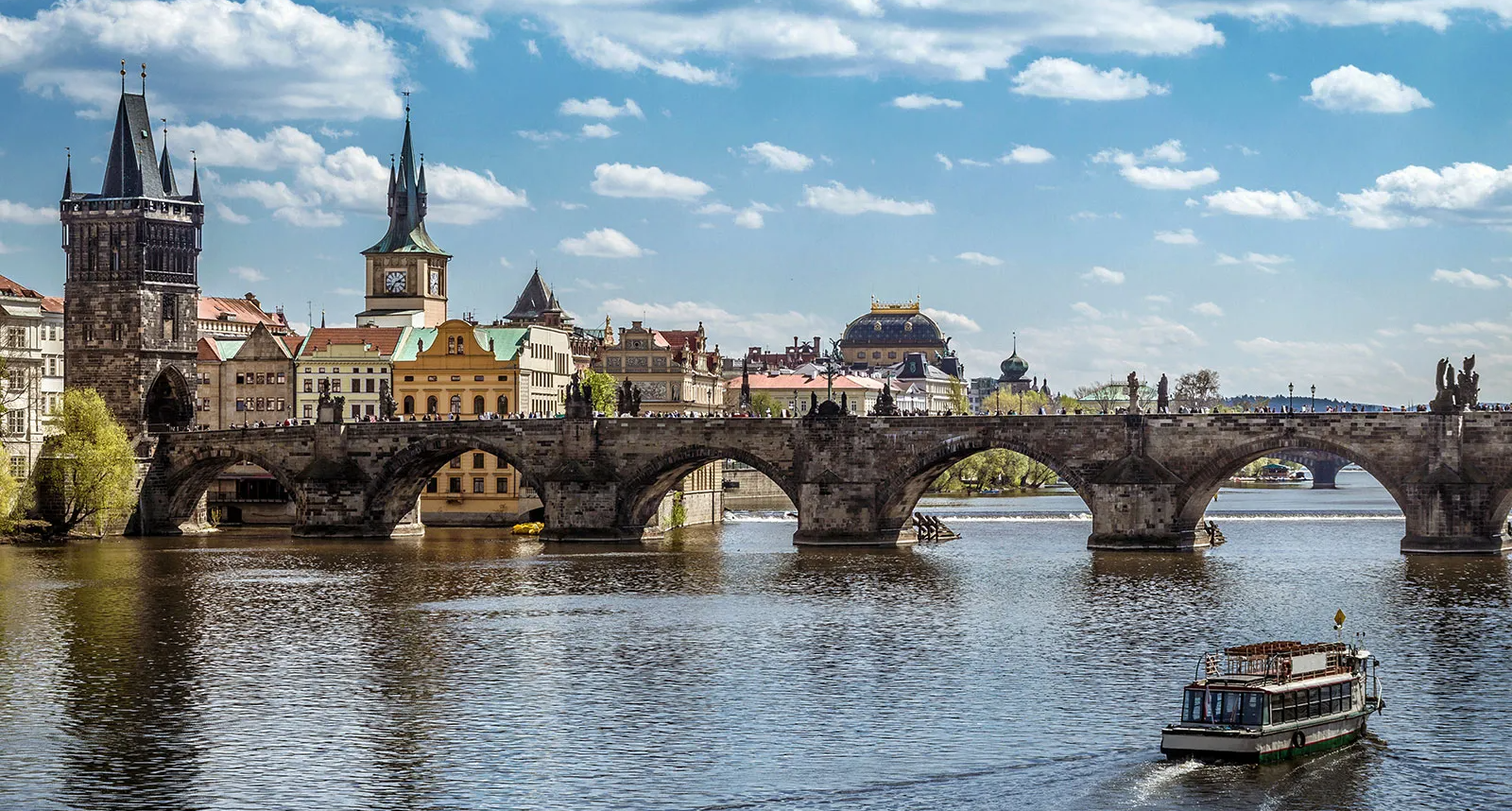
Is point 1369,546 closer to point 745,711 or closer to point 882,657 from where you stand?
point 882,657

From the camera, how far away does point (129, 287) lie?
472 ft

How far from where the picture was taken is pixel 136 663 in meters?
71.8

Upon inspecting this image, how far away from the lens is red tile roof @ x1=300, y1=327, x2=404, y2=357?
159m

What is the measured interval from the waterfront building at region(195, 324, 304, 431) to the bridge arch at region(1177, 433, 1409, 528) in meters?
75.5

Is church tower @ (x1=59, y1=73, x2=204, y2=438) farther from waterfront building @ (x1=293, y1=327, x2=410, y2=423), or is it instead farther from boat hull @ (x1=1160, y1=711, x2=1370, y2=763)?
boat hull @ (x1=1160, y1=711, x2=1370, y2=763)

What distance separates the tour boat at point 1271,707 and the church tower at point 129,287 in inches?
4011

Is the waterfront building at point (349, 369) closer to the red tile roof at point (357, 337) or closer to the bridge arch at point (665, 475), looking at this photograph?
the red tile roof at point (357, 337)

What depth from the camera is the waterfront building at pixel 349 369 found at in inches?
6191

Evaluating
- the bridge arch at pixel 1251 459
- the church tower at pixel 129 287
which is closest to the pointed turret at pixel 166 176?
the church tower at pixel 129 287

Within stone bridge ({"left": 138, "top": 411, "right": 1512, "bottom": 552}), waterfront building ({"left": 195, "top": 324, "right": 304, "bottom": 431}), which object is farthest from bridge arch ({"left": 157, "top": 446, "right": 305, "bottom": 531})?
waterfront building ({"left": 195, "top": 324, "right": 304, "bottom": 431})

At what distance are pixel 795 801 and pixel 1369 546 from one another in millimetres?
77982

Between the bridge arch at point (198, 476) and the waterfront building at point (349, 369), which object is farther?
the waterfront building at point (349, 369)

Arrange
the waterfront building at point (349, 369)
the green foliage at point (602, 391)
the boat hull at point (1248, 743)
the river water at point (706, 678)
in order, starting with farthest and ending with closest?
the green foliage at point (602, 391)
the waterfront building at point (349, 369)
the boat hull at point (1248, 743)
the river water at point (706, 678)

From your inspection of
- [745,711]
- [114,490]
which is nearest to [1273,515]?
[114,490]
